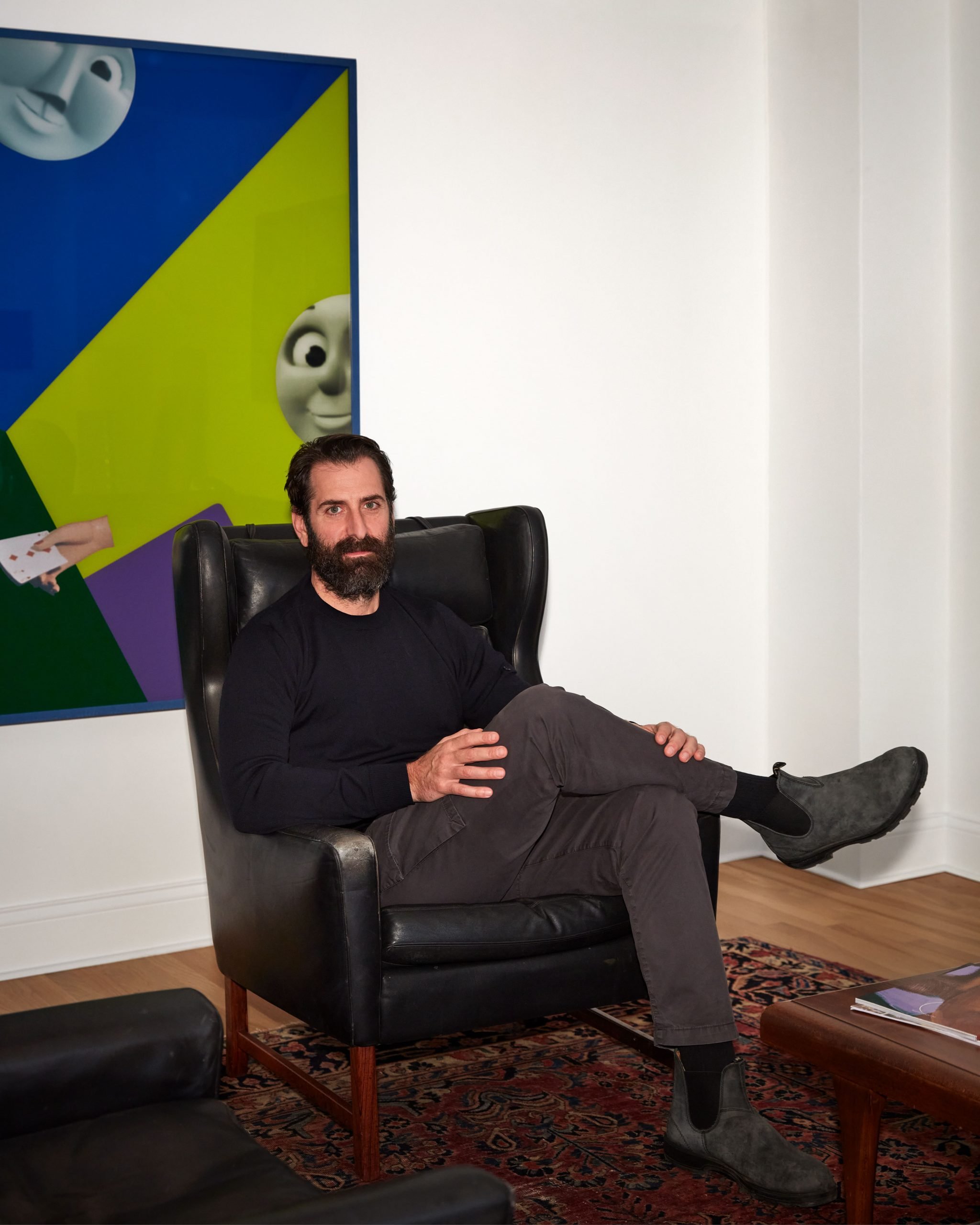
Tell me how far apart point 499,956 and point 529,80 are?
8.55ft

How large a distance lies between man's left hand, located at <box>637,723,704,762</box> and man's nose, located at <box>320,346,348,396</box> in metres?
1.59

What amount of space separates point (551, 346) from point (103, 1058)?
9.00 feet

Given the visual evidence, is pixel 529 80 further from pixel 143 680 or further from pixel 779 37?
pixel 143 680

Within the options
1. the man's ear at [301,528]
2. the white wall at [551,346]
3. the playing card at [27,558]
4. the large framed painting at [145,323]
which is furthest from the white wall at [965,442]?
the playing card at [27,558]

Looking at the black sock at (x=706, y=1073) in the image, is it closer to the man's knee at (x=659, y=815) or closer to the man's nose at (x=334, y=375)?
the man's knee at (x=659, y=815)

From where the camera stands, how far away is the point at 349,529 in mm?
2439

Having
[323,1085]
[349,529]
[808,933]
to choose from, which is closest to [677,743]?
[349,529]

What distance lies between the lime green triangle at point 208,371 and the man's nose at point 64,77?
0.43m

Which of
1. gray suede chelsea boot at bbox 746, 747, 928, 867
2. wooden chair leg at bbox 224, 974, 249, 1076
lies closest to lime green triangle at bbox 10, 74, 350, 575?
wooden chair leg at bbox 224, 974, 249, 1076

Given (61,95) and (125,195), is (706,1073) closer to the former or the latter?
(125,195)

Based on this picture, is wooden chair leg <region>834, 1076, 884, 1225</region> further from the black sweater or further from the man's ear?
the man's ear

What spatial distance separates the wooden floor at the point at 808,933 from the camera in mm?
3018

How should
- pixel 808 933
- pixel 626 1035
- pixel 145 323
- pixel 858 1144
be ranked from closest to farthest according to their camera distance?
pixel 858 1144
pixel 626 1035
pixel 145 323
pixel 808 933

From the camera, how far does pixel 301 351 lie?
3.35 meters
